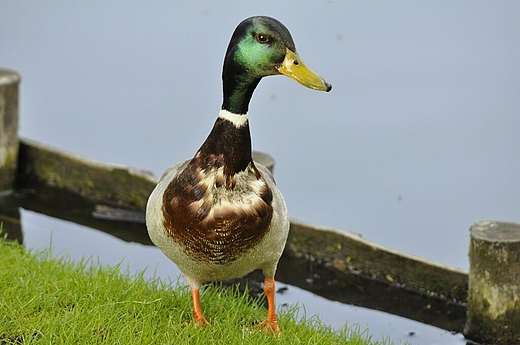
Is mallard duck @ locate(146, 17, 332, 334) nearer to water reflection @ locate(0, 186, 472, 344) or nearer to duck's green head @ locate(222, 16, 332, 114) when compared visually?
duck's green head @ locate(222, 16, 332, 114)

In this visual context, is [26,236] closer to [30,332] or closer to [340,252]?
[340,252]

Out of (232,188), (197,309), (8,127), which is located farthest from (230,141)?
(8,127)

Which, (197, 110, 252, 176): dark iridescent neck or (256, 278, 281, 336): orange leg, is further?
(256, 278, 281, 336): orange leg

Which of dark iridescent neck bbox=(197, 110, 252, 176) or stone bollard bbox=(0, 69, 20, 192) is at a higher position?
dark iridescent neck bbox=(197, 110, 252, 176)

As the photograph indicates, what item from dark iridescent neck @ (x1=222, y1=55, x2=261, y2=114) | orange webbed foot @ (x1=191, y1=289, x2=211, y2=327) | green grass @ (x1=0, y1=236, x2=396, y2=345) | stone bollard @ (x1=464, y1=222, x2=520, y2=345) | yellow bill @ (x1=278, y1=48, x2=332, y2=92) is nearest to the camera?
yellow bill @ (x1=278, y1=48, x2=332, y2=92)

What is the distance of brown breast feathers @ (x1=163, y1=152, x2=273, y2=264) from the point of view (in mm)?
3750

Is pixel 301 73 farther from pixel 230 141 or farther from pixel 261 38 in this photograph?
pixel 230 141

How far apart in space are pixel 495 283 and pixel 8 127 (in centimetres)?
347

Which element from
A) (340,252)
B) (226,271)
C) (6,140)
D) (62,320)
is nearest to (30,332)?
(62,320)

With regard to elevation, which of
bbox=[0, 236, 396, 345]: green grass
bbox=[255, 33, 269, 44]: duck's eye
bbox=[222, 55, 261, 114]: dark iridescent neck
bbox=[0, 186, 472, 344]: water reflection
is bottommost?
bbox=[0, 186, 472, 344]: water reflection

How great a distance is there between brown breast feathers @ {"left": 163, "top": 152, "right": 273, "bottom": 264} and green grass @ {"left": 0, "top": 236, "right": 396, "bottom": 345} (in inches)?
15.5

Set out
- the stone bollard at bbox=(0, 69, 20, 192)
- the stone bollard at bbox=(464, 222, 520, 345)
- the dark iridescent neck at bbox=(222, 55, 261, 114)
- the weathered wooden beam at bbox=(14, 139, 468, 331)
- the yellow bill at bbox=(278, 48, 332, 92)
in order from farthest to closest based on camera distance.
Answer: the stone bollard at bbox=(0, 69, 20, 192) → the weathered wooden beam at bbox=(14, 139, 468, 331) → the stone bollard at bbox=(464, 222, 520, 345) → the dark iridescent neck at bbox=(222, 55, 261, 114) → the yellow bill at bbox=(278, 48, 332, 92)

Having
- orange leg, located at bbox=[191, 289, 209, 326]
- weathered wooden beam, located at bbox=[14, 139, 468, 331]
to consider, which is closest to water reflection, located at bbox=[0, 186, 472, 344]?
weathered wooden beam, located at bbox=[14, 139, 468, 331]

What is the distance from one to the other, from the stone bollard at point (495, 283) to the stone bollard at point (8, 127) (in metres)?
3.30
